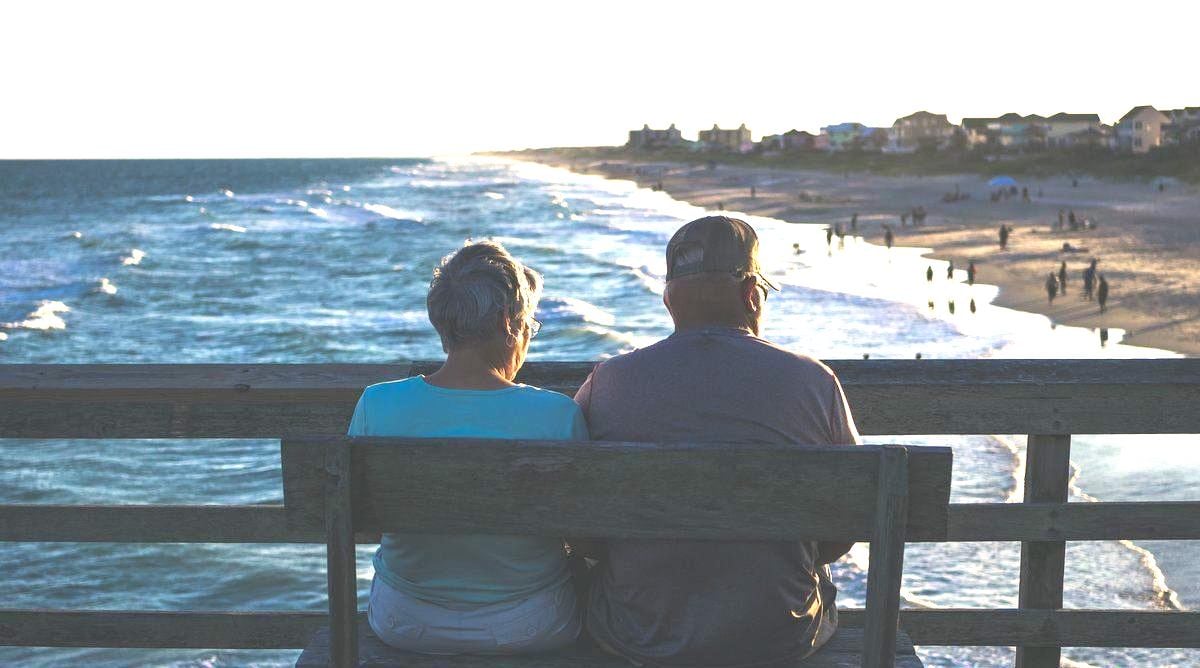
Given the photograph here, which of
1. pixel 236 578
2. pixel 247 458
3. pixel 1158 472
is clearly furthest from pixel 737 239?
pixel 247 458

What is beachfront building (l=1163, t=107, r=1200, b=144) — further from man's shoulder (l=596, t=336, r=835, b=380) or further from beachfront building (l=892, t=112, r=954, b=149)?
man's shoulder (l=596, t=336, r=835, b=380)

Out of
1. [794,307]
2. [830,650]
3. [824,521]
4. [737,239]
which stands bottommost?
[794,307]

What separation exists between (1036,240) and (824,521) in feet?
147

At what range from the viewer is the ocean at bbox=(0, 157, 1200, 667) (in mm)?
8195

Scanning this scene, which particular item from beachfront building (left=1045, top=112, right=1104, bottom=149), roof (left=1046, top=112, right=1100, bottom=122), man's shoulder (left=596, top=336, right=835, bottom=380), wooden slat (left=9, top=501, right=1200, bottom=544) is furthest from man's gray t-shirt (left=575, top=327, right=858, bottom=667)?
roof (left=1046, top=112, right=1100, bottom=122)

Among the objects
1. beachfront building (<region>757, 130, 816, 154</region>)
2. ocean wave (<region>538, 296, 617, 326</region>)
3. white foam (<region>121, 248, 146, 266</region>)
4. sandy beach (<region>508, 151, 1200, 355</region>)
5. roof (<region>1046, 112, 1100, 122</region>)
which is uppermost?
roof (<region>1046, 112, 1100, 122</region>)

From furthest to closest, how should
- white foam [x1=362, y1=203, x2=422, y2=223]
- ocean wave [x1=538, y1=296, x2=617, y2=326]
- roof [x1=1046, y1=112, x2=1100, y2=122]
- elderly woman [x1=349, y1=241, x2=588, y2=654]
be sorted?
roof [x1=1046, y1=112, x2=1100, y2=122], white foam [x1=362, y1=203, x2=422, y2=223], ocean wave [x1=538, y1=296, x2=617, y2=326], elderly woman [x1=349, y1=241, x2=588, y2=654]

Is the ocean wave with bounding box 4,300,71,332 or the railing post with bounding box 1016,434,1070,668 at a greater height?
the railing post with bounding box 1016,434,1070,668

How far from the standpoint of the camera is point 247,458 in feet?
43.1

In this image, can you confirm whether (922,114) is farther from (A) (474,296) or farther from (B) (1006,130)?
(A) (474,296)

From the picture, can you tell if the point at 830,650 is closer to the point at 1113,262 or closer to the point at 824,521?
the point at 824,521

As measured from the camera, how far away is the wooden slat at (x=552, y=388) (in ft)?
10.4

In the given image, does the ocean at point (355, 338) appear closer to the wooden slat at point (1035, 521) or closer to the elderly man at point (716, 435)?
the wooden slat at point (1035, 521)

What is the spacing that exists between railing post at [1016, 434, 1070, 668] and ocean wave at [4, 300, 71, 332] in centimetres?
2774
